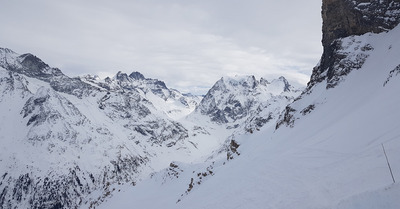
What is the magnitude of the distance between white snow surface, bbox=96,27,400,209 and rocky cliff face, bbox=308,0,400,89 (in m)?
1.53

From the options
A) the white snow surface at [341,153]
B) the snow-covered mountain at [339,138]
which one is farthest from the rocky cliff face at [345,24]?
the white snow surface at [341,153]

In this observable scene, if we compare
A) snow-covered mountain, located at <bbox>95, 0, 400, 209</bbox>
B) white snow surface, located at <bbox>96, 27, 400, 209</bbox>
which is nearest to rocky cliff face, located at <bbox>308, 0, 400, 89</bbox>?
snow-covered mountain, located at <bbox>95, 0, 400, 209</bbox>

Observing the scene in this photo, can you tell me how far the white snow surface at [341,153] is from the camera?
1584 centimetres

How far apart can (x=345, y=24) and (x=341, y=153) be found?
1341 inches

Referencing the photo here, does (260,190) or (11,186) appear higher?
(260,190)

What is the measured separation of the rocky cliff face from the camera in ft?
139

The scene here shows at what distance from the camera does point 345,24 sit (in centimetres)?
4788

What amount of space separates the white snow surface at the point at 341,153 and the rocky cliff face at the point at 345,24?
153 centimetres

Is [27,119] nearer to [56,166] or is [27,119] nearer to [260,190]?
[56,166]

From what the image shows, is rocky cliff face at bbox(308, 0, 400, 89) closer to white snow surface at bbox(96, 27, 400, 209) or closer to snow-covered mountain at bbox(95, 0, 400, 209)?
snow-covered mountain at bbox(95, 0, 400, 209)

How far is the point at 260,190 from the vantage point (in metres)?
23.5

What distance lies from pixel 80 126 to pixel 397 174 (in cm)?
18373

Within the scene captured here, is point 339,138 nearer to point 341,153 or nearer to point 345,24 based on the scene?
point 341,153

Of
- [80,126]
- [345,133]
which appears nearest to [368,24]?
[345,133]
